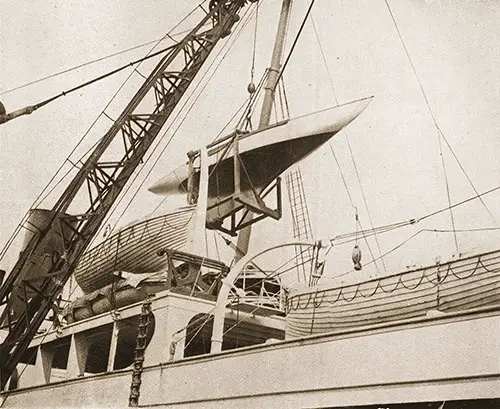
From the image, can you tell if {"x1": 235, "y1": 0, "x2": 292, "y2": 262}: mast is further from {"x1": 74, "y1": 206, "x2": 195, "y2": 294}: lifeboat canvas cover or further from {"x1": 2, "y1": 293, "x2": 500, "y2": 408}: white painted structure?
{"x1": 2, "y1": 293, "x2": 500, "y2": 408}: white painted structure

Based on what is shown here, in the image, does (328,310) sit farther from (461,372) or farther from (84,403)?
(84,403)

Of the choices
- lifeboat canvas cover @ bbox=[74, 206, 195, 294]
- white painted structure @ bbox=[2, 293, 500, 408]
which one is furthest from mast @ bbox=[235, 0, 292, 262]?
white painted structure @ bbox=[2, 293, 500, 408]

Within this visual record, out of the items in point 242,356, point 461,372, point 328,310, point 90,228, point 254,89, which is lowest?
point 461,372

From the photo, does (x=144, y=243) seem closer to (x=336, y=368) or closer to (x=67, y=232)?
(x=67, y=232)

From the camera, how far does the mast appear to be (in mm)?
18391

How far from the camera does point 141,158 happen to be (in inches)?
704

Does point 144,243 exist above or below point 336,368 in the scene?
above

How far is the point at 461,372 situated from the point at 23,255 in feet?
37.2

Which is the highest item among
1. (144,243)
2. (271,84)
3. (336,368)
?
(271,84)

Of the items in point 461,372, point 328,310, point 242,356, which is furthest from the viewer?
point 328,310

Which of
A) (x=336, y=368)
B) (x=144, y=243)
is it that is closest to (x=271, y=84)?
(x=144, y=243)

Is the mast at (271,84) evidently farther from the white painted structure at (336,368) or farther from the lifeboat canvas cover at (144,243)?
the white painted structure at (336,368)

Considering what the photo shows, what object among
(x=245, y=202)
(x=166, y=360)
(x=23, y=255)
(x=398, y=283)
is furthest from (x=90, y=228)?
(x=398, y=283)

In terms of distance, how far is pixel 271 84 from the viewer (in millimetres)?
19281
